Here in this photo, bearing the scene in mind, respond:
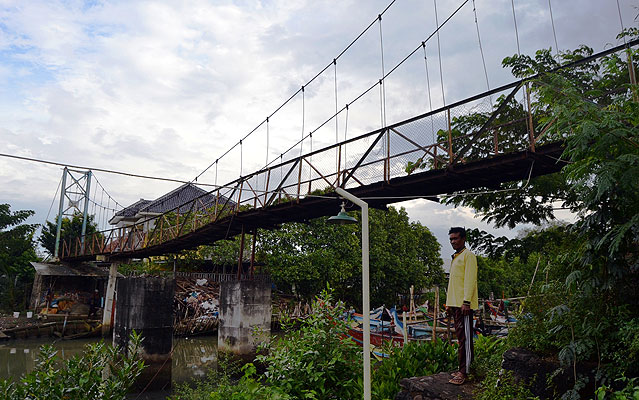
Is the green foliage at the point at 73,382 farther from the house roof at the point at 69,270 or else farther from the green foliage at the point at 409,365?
the house roof at the point at 69,270

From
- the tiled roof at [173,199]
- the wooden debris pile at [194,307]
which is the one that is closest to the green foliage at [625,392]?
the wooden debris pile at [194,307]

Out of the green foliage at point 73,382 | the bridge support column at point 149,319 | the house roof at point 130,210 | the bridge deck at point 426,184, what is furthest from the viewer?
the house roof at point 130,210

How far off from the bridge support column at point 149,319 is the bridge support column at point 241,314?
2205mm

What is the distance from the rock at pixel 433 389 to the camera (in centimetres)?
570

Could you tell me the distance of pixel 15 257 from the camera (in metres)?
31.0

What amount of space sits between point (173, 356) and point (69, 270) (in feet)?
41.3

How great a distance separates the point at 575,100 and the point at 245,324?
13929mm

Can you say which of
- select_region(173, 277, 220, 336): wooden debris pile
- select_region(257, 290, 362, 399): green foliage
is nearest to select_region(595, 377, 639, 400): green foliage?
select_region(257, 290, 362, 399): green foliage

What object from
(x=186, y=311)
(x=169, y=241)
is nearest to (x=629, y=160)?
(x=169, y=241)

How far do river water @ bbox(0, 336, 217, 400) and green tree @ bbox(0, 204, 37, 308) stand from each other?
6846 millimetres

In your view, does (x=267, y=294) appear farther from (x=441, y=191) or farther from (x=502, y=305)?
(x=502, y=305)

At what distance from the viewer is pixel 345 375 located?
651 cm

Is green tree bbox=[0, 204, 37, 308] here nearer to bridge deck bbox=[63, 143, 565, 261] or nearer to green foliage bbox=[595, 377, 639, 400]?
bridge deck bbox=[63, 143, 565, 261]

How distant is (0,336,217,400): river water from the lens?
59.4 ft
